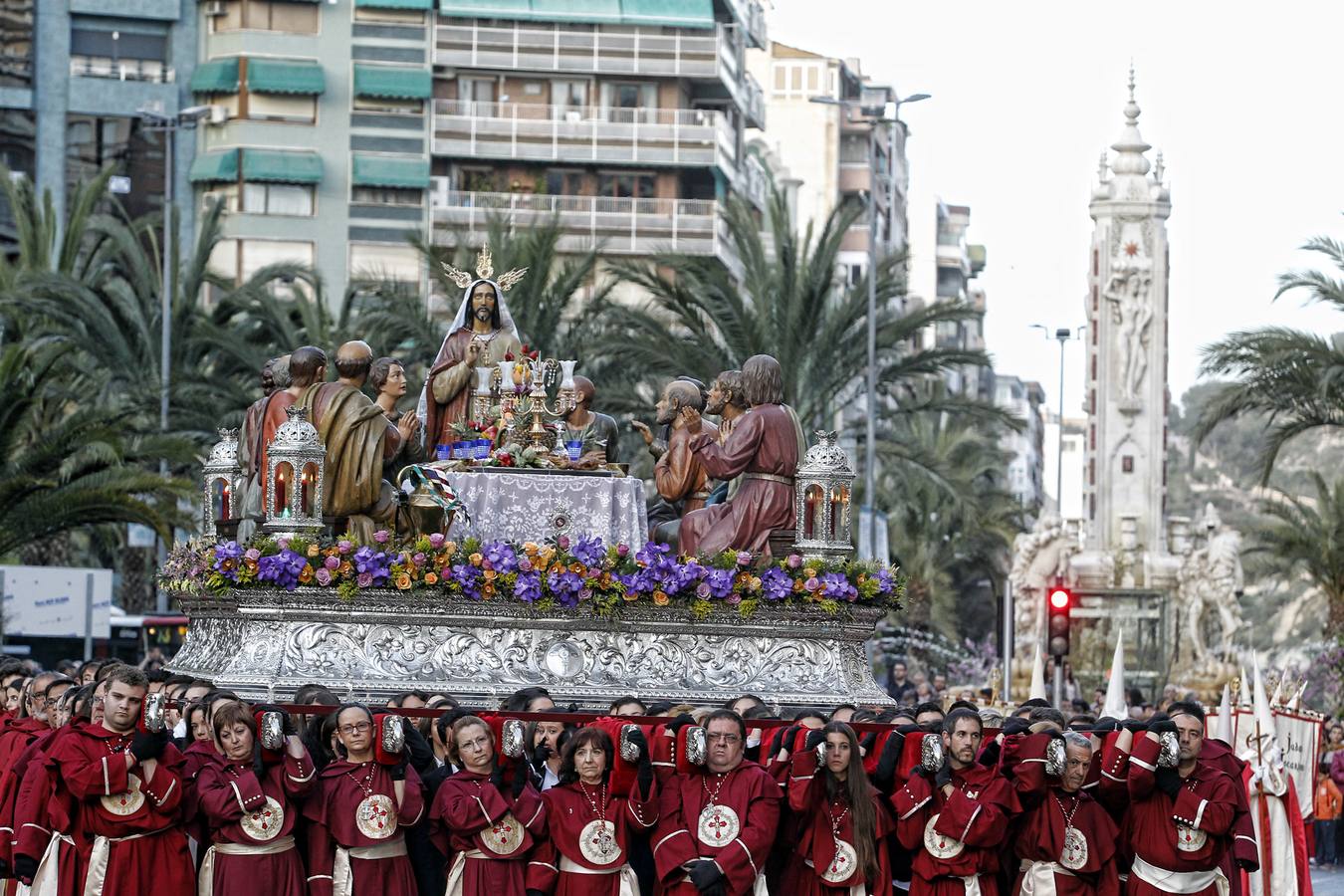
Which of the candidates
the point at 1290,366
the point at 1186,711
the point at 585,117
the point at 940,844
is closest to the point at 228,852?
the point at 940,844

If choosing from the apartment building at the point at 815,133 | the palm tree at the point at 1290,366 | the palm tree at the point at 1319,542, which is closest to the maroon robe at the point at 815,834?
the palm tree at the point at 1290,366

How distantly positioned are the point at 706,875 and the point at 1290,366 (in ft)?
75.3

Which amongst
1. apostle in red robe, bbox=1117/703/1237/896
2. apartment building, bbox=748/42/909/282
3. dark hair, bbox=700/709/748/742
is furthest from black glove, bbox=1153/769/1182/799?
apartment building, bbox=748/42/909/282

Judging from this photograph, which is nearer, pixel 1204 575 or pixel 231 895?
pixel 231 895

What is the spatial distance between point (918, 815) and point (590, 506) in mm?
6468

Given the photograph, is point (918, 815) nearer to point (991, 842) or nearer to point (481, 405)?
point (991, 842)

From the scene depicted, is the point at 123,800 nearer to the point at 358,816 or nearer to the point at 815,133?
the point at 358,816

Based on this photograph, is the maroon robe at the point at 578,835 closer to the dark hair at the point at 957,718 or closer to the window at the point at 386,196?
the dark hair at the point at 957,718

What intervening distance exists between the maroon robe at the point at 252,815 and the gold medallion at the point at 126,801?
26 centimetres

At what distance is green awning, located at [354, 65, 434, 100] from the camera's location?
62.3 metres

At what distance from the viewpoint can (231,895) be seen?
12312 mm

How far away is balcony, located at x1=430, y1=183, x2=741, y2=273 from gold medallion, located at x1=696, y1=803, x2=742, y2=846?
49875 millimetres

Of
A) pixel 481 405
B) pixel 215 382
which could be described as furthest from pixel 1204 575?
pixel 481 405

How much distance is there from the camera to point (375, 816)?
12.5 meters
